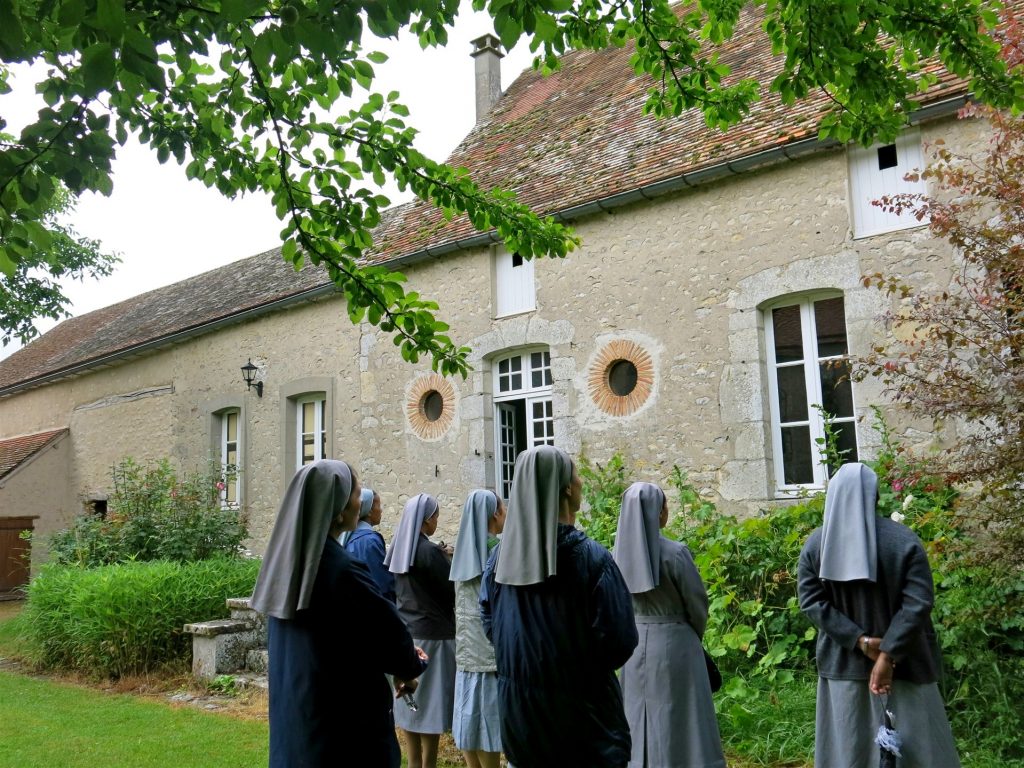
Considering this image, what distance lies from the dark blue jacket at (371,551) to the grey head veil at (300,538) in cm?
178

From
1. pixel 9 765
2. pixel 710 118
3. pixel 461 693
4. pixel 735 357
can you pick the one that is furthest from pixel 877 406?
pixel 9 765

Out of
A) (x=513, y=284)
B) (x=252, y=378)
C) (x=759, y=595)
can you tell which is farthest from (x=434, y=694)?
(x=252, y=378)

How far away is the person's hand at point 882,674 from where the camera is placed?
3.59m

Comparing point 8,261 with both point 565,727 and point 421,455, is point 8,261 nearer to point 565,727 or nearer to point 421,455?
point 565,727

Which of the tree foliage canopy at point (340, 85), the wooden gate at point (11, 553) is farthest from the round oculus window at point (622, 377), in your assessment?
the wooden gate at point (11, 553)

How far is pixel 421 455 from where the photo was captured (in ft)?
36.2

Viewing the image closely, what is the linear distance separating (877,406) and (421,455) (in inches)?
227

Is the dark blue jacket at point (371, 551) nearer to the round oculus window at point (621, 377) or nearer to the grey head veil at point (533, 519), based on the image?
the grey head veil at point (533, 519)

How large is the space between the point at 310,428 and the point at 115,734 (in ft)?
22.3

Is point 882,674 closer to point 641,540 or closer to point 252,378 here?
point 641,540

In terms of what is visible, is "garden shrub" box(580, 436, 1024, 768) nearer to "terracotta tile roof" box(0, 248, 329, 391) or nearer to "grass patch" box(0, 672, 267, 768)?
"grass patch" box(0, 672, 267, 768)

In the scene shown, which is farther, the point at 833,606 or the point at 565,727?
the point at 833,606

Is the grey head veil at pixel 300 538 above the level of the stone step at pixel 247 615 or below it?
above

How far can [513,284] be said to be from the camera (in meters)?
10.5
